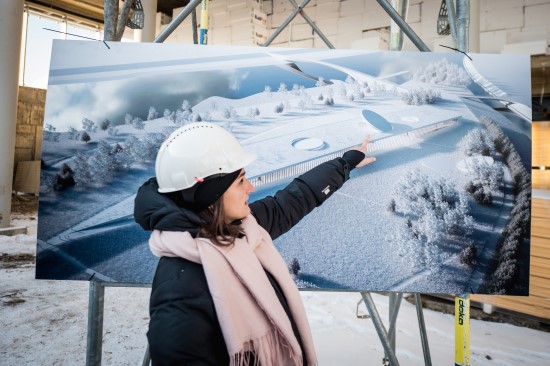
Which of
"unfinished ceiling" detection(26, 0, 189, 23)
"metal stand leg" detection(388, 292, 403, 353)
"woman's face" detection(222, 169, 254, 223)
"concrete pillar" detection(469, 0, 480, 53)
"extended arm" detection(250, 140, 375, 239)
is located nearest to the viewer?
"woman's face" detection(222, 169, 254, 223)

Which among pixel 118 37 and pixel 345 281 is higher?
pixel 118 37

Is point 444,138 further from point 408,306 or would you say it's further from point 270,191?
point 408,306

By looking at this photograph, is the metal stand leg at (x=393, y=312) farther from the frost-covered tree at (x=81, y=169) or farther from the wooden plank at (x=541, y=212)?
the wooden plank at (x=541, y=212)

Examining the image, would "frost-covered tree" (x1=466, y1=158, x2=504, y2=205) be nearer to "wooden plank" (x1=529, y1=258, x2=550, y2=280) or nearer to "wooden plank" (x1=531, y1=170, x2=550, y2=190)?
"wooden plank" (x1=529, y1=258, x2=550, y2=280)

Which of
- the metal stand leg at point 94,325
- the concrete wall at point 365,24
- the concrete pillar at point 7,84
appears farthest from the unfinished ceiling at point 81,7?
the metal stand leg at point 94,325

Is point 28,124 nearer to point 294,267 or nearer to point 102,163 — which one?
point 102,163

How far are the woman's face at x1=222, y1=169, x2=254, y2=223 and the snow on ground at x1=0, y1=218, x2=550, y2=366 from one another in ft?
6.95

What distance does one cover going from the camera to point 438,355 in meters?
2.88

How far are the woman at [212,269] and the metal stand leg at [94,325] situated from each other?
2.32 feet

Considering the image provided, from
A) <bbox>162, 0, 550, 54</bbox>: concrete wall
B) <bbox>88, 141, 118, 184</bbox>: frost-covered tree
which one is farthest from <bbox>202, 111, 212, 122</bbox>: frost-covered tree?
<bbox>162, 0, 550, 54</bbox>: concrete wall

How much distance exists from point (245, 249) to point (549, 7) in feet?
18.4

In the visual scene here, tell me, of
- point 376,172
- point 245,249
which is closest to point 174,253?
point 245,249

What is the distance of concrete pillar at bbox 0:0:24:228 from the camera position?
589 cm

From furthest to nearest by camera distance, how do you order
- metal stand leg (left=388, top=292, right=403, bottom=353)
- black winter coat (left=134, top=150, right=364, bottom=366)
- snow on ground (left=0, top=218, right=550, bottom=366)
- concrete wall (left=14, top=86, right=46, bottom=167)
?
concrete wall (left=14, top=86, right=46, bottom=167)
snow on ground (left=0, top=218, right=550, bottom=366)
metal stand leg (left=388, top=292, right=403, bottom=353)
black winter coat (left=134, top=150, right=364, bottom=366)
